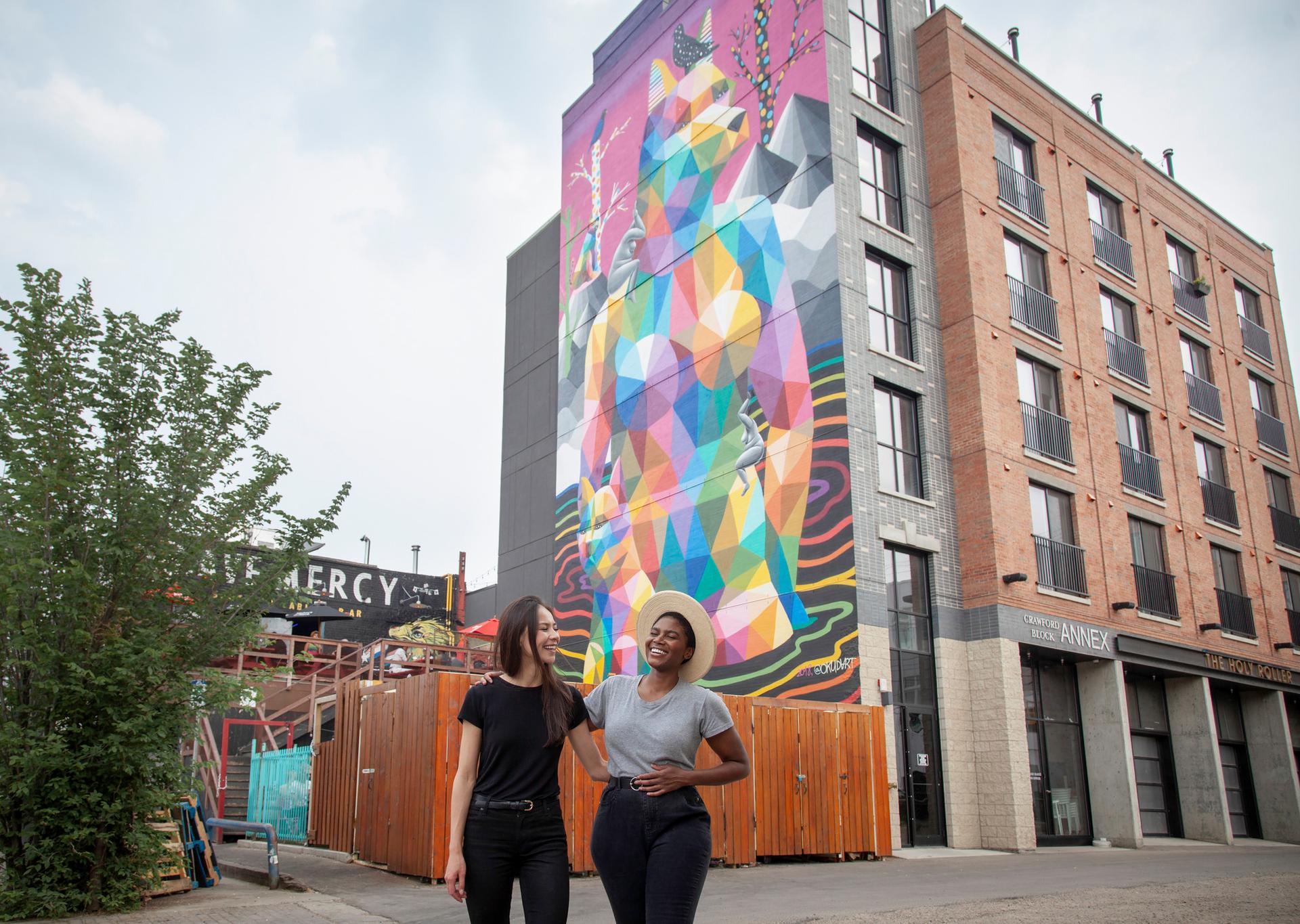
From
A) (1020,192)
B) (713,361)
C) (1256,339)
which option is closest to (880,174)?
(1020,192)

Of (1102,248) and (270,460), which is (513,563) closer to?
(1102,248)

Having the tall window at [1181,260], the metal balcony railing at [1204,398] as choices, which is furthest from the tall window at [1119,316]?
the tall window at [1181,260]

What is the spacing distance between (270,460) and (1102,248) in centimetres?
2089

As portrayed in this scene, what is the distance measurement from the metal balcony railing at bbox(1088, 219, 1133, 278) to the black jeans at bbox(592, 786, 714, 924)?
23.9 m

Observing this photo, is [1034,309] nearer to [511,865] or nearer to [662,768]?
[662,768]

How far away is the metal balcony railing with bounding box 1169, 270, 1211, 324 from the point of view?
27.7m

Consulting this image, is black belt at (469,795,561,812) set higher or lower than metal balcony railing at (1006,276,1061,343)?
lower

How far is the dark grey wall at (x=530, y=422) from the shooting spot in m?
30.5

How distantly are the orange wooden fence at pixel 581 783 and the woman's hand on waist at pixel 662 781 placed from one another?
299 inches

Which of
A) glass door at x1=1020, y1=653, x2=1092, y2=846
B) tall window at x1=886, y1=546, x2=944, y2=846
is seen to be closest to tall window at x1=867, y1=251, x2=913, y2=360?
tall window at x1=886, y1=546, x2=944, y2=846

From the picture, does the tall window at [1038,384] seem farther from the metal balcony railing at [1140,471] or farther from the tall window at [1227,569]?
the tall window at [1227,569]

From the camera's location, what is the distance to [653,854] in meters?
3.93

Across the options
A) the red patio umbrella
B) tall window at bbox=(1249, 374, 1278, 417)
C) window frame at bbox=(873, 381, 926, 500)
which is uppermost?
tall window at bbox=(1249, 374, 1278, 417)

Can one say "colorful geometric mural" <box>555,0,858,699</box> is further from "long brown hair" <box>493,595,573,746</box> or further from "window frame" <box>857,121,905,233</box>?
"long brown hair" <box>493,595,573,746</box>
